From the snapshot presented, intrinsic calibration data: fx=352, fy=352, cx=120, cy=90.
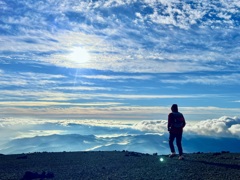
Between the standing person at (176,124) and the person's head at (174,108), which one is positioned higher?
the person's head at (174,108)

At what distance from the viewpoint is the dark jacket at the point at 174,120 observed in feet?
74.5

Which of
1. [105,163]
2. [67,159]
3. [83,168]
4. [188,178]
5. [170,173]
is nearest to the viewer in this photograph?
[188,178]

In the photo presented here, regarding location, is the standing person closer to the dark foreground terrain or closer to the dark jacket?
the dark jacket

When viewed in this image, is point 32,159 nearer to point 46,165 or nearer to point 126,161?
point 46,165

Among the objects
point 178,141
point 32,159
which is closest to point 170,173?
point 178,141

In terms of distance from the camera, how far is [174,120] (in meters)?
22.7

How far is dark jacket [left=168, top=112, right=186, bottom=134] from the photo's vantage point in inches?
894

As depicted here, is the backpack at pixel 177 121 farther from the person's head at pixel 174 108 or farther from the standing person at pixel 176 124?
the person's head at pixel 174 108

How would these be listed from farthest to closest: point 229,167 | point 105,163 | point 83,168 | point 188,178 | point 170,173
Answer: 1. point 105,163
2. point 83,168
3. point 229,167
4. point 170,173
5. point 188,178

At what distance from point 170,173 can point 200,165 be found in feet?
8.79

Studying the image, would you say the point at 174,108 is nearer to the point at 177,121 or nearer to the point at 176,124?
the point at 177,121

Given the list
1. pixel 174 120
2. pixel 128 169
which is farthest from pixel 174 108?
pixel 128 169

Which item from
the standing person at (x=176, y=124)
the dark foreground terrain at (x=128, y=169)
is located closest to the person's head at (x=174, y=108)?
the standing person at (x=176, y=124)

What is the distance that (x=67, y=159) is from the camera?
85.4 ft
